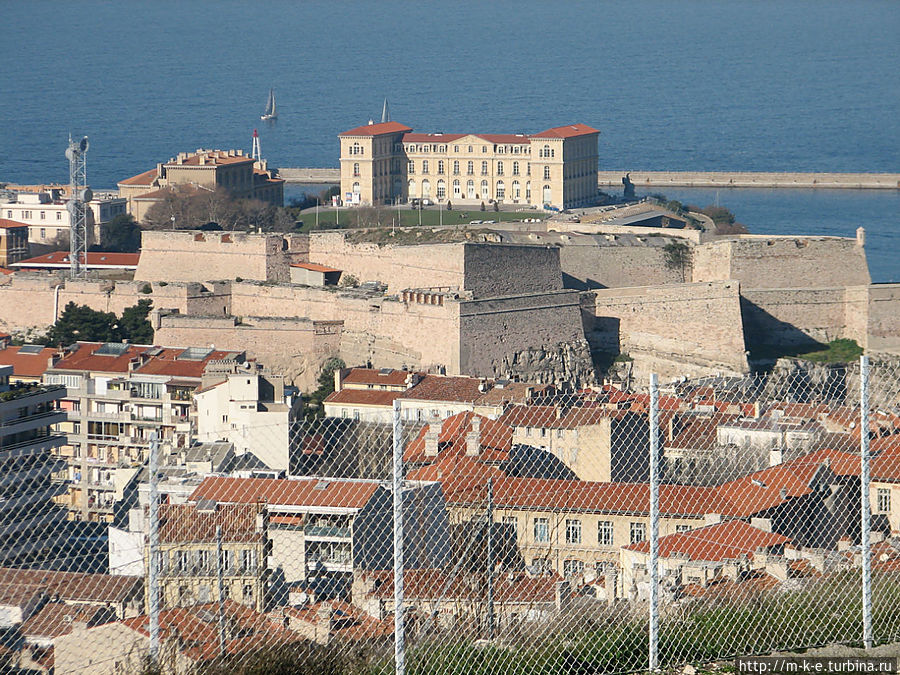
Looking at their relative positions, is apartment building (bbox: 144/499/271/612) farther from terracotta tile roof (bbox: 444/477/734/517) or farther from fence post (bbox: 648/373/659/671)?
fence post (bbox: 648/373/659/671)

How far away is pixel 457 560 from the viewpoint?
19.7 ft

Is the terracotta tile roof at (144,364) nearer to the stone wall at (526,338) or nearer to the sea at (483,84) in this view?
the stone wall at (526,338)

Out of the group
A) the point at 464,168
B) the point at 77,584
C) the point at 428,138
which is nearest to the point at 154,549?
the point at 77,584

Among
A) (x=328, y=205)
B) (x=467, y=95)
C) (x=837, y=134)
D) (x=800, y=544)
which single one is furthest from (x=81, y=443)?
(x=467, y=95)

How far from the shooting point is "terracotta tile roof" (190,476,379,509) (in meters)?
6.68

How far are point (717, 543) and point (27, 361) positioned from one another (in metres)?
13.6

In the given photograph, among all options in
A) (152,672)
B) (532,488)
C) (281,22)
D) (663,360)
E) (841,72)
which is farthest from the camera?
(281,22)

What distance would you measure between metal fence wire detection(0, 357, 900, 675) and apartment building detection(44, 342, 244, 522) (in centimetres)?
471

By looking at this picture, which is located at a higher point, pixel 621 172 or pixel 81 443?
pixel 621 172

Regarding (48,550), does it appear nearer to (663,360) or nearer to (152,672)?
(152,672)

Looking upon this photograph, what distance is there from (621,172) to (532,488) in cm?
4271

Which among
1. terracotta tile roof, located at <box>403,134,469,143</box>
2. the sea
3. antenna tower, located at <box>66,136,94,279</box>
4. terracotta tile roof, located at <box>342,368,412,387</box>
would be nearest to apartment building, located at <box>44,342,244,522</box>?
terracotta tile roof, located at <box>342,368,412,387</box>

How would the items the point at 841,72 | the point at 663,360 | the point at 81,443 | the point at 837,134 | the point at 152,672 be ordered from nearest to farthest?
the point at 152,672 < the point at 81,443 < the point at 663,360 < the point at 837,134 < the point at 841,72

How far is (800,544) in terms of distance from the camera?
6.50 meters
